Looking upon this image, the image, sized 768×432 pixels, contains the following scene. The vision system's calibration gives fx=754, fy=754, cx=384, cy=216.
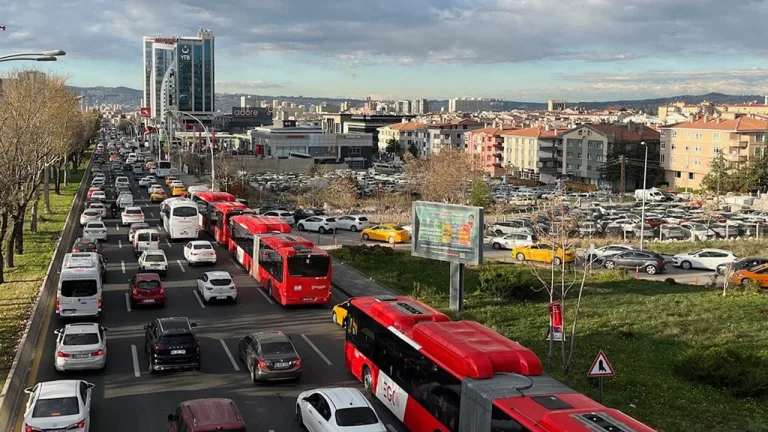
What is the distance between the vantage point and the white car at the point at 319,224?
5453 cm

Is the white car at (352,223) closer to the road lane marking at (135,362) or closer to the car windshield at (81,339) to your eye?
the road lane marking at (135,362)

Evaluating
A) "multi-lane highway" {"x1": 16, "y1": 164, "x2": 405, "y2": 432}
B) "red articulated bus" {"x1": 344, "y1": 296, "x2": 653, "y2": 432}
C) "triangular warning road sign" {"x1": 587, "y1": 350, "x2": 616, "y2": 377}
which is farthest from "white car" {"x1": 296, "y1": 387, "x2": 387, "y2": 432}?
"triangular warning road sign" {"x1": 587, "y1": 350, "x2": 616, "y2": 377}

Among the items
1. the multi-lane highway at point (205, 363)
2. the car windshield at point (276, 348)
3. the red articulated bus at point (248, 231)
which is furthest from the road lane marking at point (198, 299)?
the car windshield at point (276, 348)

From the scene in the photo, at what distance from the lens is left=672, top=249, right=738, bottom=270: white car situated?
39.1 metres

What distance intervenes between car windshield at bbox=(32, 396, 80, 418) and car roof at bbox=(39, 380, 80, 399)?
132 millimetres

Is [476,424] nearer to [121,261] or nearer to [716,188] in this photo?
[121,261]

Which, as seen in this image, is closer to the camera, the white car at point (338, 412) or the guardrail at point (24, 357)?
the white car at point (338, 412)

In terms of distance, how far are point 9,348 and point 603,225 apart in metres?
44.8

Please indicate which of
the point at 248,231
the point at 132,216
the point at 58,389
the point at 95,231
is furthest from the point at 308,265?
the point at 132,216

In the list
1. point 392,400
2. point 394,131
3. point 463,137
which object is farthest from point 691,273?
point 394,131

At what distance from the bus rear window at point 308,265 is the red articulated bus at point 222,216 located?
603 inches

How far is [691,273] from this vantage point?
3934cm

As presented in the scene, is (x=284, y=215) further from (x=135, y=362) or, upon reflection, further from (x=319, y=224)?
(x=135, y=362)

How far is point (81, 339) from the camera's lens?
2042 centimetres
